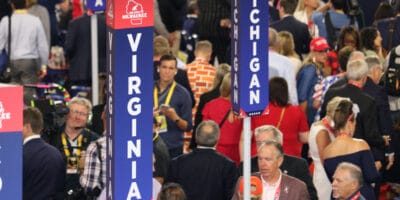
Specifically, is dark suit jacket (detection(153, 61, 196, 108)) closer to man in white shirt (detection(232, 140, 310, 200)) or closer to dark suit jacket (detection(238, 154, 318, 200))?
dark suit jacket (detection(238, 154, 318, 200))

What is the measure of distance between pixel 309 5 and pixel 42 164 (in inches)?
319

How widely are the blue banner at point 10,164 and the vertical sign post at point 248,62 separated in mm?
1702

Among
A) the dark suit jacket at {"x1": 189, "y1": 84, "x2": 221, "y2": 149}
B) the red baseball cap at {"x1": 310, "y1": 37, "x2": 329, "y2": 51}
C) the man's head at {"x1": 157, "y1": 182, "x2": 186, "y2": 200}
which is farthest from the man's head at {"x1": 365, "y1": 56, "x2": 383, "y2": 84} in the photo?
the man's head at {"x1": 157, "y1": 182, "x2": 186, "y2": 200}

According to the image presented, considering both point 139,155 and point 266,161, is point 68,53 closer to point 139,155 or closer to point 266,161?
point 266,161

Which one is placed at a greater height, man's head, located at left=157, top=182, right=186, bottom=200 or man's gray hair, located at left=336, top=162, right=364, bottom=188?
man's gray hair, located at left=336, top=162, right=364, bottom=188

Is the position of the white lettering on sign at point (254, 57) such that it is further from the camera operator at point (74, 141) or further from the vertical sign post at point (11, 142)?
the camera operator at point (74, 141)

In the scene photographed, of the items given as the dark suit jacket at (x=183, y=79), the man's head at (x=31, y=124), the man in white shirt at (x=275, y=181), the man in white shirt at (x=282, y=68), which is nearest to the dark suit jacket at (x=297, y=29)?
the man in white shirt at (x=282, y=68)

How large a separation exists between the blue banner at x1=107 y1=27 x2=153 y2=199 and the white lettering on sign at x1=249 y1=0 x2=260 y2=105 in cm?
140

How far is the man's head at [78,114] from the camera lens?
41.2ft

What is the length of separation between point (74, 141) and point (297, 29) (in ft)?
17.1

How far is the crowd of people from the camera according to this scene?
11453 millimetres

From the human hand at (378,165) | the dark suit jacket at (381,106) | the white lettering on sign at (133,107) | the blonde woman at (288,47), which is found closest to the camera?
the white lettering on sign at (133,107)

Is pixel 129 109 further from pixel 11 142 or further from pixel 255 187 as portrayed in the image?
pixel 255 187

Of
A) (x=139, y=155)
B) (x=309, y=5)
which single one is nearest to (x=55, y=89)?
(x=309, y=5)
